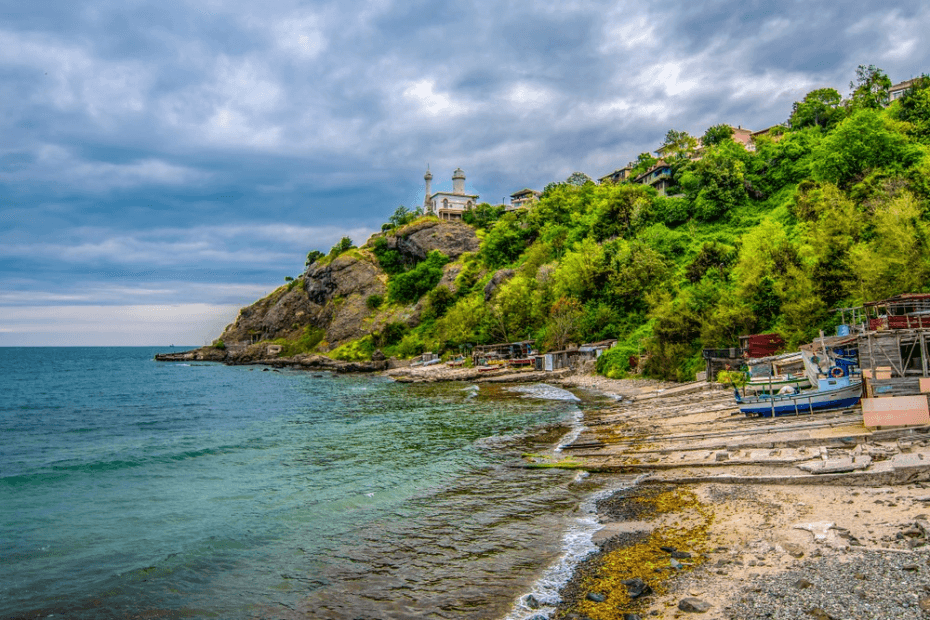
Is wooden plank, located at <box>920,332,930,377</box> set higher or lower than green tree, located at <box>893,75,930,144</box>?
lower

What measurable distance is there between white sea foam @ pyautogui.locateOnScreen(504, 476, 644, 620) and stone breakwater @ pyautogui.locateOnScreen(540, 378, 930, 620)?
0.24 metres

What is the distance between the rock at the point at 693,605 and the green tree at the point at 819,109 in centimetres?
9719

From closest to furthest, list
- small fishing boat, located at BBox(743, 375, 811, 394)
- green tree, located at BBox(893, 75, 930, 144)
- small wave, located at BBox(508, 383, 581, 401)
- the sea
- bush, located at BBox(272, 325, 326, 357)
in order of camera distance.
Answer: the sea < small fishing boat, located at BBox(743, 375, 811, 394) < small wave, located at BBox(508, 383, 581, 401) < green tree, located at BBox(893, 75, 930, 144) < bush, located at BBox(272, 325, 326, 357)

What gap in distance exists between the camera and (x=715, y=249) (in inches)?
2398

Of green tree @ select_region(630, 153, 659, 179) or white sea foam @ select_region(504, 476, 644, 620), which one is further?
green tree @ select_region(630, 153, 659, 179)

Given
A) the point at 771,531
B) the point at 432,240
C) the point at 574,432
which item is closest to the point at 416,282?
the point at 432,240

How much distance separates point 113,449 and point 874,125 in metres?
81.5

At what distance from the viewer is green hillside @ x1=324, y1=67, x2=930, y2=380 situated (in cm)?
3716

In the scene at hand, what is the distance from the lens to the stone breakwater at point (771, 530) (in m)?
8.52

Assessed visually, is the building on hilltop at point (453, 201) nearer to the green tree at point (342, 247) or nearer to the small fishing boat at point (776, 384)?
the green tree at point (342, 247)

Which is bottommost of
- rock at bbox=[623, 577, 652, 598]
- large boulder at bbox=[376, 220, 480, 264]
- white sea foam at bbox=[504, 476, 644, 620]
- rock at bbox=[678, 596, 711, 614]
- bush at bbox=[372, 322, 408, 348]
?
white sea foam at bbox=[504, 476, 644, 620]

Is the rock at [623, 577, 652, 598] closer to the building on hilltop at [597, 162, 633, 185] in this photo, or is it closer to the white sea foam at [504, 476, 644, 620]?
the white sea foam at [504, 476, 644, 620]

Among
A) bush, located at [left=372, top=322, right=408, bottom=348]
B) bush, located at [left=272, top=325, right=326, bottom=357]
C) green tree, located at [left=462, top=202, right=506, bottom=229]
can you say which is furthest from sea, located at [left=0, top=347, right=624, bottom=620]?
green tree, located at [left=462, top=202, right=506, bottom=229]

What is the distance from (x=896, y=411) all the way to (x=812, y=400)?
6564mm
